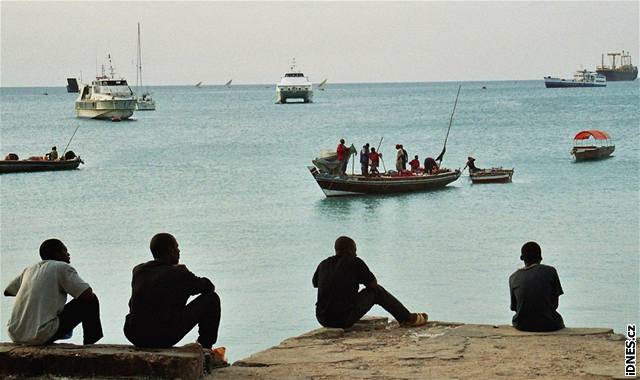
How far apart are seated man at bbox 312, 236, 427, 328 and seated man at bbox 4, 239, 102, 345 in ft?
7.54

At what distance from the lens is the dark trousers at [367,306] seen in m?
9.43

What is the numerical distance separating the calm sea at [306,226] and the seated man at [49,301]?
642cm

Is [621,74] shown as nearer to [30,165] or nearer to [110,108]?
[110,108]

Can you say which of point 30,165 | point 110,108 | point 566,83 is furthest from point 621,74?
point 30,165

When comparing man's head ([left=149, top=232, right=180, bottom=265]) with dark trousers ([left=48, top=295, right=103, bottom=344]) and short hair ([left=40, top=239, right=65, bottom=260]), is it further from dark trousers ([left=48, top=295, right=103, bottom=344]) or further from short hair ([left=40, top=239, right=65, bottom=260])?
A: short hair ([left=40, top=239, right=65, bottom=260])

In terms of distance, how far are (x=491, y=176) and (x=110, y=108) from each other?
53.8 metres

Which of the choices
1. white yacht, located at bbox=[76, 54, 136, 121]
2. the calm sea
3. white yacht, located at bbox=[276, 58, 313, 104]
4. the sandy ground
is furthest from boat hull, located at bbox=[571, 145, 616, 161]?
white yacht, located at bbox=[276, 58, 313, 104]

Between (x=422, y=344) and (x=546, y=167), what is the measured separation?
114ft

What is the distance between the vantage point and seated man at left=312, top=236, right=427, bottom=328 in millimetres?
9234

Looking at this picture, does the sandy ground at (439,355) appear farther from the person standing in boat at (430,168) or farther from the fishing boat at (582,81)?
the fishing boat at (582,81)

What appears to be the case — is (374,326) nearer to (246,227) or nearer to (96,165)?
(246,227)

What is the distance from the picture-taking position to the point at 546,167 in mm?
42906

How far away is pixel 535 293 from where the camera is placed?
8938mm

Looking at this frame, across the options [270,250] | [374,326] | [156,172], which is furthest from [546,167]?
[374,326]
